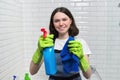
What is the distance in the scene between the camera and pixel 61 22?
116cm

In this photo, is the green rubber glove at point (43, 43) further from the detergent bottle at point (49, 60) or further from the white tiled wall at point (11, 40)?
the white tiled wall at point (11, 40)

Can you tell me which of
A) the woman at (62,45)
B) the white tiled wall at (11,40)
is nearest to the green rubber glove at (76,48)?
the woman at (62,45)

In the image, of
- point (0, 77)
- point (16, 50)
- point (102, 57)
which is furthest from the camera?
point (102, 57)

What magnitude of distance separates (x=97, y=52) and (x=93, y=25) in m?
0.26

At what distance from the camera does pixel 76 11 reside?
1988 mm

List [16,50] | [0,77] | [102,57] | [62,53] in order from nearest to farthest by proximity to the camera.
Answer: [62,53], [0,77], [16,50], [102,57]

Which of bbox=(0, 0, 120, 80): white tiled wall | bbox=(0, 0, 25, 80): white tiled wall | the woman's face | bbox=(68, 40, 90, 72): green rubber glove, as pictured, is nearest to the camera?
bbox=(68, 40, 90, 72): green rubber glove

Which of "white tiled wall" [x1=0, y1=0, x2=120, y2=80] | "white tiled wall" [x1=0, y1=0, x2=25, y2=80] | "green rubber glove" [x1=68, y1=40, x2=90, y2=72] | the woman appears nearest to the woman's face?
the woman

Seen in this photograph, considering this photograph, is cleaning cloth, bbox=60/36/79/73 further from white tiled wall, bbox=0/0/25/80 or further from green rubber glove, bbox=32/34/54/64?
white tiled wall, bbox=0/0/25/80

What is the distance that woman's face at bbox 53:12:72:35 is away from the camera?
45.9 inches

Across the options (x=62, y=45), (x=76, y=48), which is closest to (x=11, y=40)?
(x=62, y=45)

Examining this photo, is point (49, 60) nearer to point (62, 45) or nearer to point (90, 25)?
point (62, 45)

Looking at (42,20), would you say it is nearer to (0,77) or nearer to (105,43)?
(105,43)

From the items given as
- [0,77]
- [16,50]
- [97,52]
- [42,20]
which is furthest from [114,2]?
[0,77]
